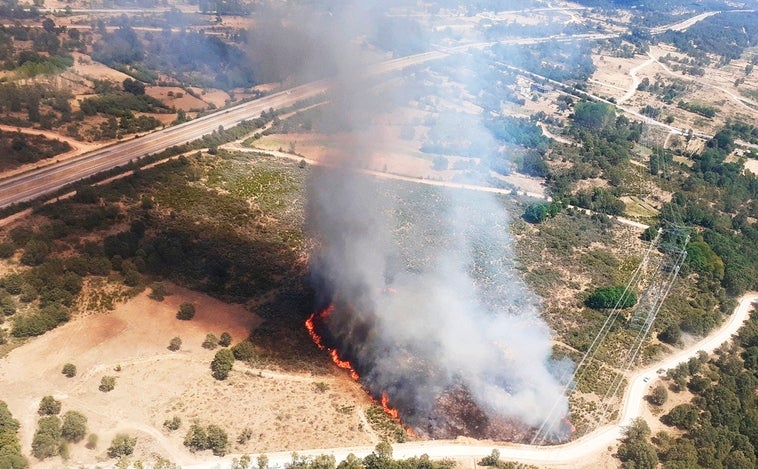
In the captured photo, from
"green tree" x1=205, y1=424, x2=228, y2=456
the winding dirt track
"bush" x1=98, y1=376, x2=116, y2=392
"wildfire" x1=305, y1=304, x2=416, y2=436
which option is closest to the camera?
"green tree" x1=205, y1=424, x2=228, y2=456

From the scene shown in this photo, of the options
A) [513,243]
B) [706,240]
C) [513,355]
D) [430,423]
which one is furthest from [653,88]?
[430,423]

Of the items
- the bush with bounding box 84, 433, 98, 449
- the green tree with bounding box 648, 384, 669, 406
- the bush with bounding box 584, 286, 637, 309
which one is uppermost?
the bush with bounding box 584, 286, 637, 309

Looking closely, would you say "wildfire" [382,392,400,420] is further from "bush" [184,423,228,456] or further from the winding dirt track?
"bush" [184,423,228,456]

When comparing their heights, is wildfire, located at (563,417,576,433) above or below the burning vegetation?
above

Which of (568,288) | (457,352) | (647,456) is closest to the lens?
(647,456)

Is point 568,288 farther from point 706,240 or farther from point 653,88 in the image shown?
point 653,88

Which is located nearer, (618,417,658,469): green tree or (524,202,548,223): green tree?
(618,417,658,469): green tree

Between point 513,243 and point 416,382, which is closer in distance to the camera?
point 416,382

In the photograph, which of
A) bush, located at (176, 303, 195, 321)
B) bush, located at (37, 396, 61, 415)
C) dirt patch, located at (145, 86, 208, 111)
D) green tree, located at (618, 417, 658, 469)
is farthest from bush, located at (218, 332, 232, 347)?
dirt patch, located at (145, 86, 208, 111)

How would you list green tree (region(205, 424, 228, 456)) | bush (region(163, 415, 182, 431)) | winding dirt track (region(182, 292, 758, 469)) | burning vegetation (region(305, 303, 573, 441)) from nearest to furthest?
green tree (region(205, 424, 228, 456)) → winding dirt track (region(182, 292, 758, 469)) → bush (region(163, 415, 182, 431)) → burning vegetation (region(305, 303, 573, 441))
